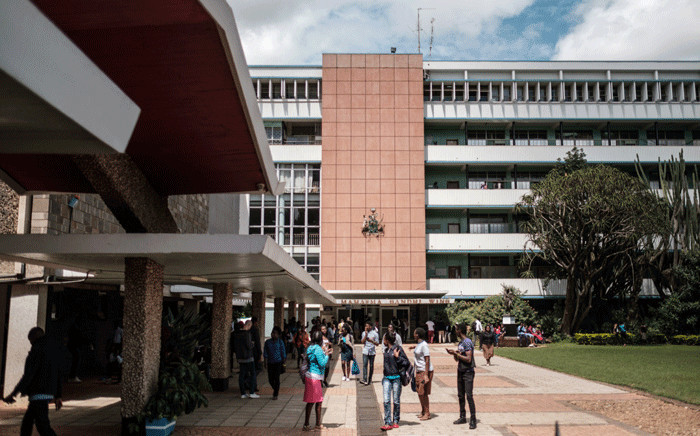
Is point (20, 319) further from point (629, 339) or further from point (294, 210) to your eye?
point (294, 210)

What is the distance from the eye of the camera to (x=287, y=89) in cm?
4459

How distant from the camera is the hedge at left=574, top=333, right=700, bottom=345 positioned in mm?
32969

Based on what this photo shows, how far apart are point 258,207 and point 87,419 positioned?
112 ft

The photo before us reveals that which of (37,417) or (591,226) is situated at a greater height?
(591,226)

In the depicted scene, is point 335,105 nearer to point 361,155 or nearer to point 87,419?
point 361,155

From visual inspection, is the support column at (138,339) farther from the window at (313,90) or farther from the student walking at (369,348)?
the window at (313,90)

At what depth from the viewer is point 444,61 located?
4444 cm

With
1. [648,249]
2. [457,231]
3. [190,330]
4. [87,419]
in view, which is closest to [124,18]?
[190,330]

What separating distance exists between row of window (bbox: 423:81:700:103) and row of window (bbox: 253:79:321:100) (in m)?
8.08

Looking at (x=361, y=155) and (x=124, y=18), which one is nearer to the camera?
(x=124, y=18)

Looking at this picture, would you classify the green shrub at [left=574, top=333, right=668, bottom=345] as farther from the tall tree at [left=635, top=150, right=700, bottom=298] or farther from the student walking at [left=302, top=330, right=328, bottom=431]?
the student walking at [left=302, top=330, right=328, bottom=431]

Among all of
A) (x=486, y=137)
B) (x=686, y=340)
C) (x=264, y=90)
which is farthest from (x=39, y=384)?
(x=486, y=137)

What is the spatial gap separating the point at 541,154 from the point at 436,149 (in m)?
7.32

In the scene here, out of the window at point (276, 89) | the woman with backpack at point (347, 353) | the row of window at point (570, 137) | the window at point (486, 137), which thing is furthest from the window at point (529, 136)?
the woman with backpack at point (347, 353)
